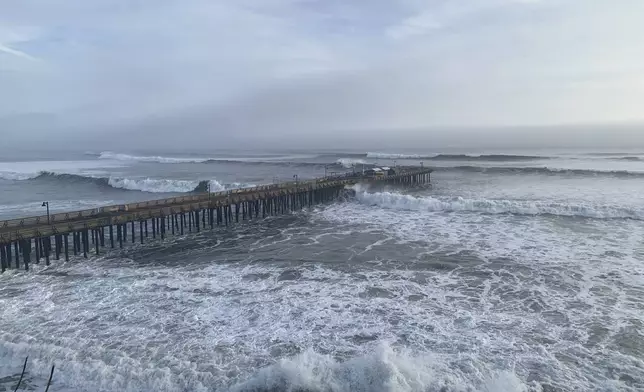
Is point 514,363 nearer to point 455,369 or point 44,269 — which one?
point 455,369

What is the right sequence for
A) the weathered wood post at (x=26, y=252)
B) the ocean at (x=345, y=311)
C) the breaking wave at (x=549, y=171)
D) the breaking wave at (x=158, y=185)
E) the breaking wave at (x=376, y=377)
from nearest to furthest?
the breaking wave at (x=376, y=377), the ocean at (x=345, y=311), the weathered wood post at (x=26, y=252), the breaking wave at (x=158, y=185), the breaking wave at (x=549, y=171)

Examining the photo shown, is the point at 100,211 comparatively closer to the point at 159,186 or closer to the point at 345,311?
the point at 345,311

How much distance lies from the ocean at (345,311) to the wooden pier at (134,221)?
158 centimetres

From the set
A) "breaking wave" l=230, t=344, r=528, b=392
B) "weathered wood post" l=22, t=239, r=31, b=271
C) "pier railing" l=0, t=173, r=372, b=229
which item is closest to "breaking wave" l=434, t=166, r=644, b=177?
"pier railing" l=0, t=173, r=372, b=229

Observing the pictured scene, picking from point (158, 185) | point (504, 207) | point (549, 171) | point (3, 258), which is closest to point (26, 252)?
point (3, 258)

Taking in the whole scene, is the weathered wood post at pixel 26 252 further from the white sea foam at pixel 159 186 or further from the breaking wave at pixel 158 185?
the white sea foam at pixel 159 186

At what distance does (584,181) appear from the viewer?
213ft

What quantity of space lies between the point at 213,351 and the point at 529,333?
1120cm

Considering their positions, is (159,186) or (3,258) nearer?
(3,258)

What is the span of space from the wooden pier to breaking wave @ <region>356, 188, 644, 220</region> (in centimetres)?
757

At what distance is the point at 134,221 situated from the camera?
31.4 m

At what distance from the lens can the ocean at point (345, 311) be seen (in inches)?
533

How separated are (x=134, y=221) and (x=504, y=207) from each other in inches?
1230

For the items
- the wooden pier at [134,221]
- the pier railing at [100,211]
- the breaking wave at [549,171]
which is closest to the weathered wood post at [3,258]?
the wooden pier at [134,221]
